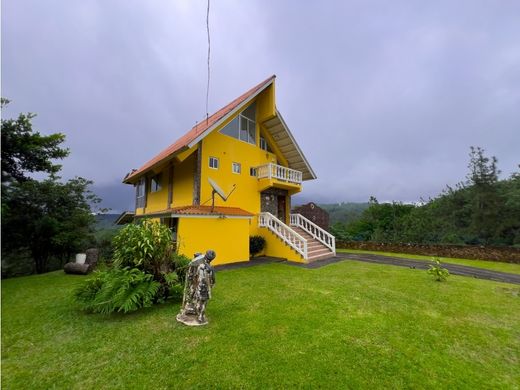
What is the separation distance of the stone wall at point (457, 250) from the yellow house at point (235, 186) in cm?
462

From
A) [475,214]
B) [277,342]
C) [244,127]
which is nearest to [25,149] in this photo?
[244,127]

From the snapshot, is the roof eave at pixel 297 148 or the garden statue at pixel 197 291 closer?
the garden statue at pixel 197 291

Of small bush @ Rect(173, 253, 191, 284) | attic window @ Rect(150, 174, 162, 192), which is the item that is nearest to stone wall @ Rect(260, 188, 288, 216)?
attic window @ Rect(150, 174, 162, 192)

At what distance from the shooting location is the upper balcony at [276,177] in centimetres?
1435

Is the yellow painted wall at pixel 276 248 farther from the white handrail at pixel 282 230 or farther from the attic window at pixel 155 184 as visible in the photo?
the attic window at pixel 155 184

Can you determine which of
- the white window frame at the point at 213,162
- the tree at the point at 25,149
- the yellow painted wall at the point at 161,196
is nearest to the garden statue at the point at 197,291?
the white window frame at the point at 213,162

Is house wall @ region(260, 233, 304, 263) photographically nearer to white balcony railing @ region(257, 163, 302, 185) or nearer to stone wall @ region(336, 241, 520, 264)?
white balcony railing @ region(257, 163, 302, 185)

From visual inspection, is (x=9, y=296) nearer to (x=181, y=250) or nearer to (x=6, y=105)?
(x=181, y=250)

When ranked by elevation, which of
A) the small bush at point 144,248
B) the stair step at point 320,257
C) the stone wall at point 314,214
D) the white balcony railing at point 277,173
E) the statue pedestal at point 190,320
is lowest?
the statue pedestal at point 190,320

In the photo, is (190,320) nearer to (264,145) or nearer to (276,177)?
(276,177)

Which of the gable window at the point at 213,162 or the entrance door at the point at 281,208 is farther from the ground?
the gable window at the point at 213,162

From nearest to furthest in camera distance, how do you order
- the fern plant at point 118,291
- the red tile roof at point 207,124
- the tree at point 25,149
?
the fern plant at point 118,291, the tree at point 25,149, the red tile roof at point 207,124

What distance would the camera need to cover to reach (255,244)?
12.7 m

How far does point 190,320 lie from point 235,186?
9.55 m
